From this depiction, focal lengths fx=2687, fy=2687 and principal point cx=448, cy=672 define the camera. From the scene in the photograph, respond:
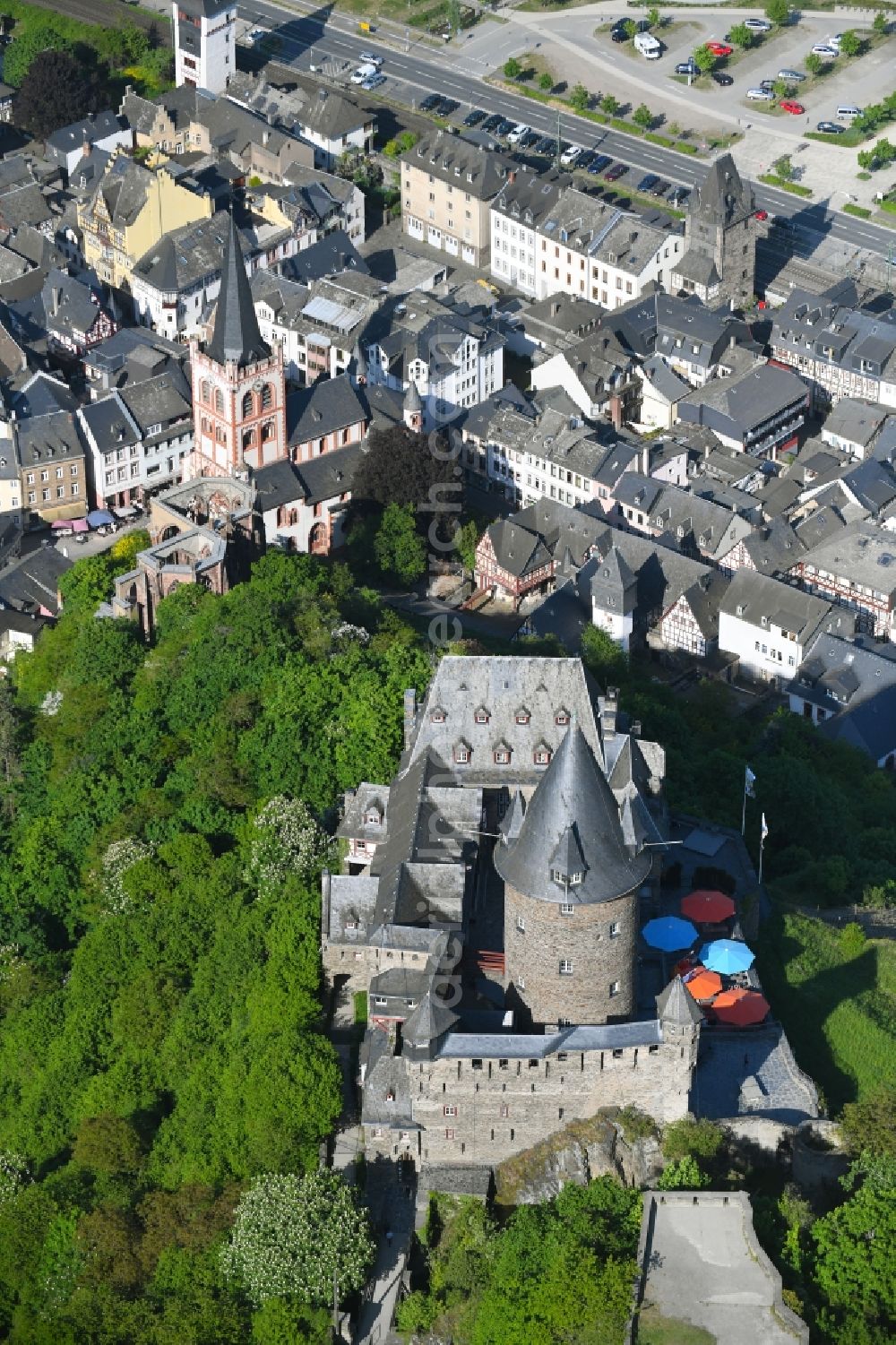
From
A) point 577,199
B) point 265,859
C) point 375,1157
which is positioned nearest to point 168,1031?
point 265,859

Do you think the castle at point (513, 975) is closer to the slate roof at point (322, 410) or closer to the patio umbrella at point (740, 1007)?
the patio umbrella at point (740, 1007)

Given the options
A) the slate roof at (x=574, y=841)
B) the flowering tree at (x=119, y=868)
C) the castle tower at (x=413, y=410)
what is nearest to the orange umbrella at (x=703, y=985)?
the slate roof at (x=574, y=841)

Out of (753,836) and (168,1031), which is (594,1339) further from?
(753,836)

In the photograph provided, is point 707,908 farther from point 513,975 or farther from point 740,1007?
point 513,975

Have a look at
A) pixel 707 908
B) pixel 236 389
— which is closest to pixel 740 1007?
pixel 707 908

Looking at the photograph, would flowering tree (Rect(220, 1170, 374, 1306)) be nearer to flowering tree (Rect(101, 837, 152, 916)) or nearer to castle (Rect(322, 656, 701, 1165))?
castle (Rect(322, 656, 701, 1165))

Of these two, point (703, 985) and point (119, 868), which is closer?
point (703, 985)

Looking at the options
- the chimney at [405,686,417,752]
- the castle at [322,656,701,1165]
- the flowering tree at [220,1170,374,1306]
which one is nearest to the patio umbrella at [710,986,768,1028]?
the castle at [322,656,701,1165]
